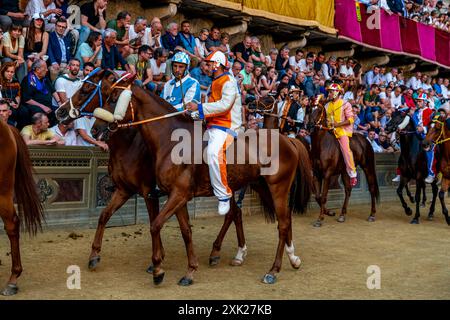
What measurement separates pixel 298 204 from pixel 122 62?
5.01 meters

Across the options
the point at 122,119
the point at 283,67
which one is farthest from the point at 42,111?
the point at 283,67

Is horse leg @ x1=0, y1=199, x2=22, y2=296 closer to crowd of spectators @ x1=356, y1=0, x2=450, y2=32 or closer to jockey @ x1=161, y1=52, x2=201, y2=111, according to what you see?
jockey @ x1=161, y1=52, x2=201, y2=111

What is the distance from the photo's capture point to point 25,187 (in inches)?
214

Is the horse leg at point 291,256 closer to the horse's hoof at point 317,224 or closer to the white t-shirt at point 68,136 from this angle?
the horse's hoof at point 317,224

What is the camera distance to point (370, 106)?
55.5 ft

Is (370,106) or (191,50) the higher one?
(191,50)

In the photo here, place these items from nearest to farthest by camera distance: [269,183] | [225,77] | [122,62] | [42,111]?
1. [225,77]
2. [269,183]
3. [42,111]
4. [122,62]

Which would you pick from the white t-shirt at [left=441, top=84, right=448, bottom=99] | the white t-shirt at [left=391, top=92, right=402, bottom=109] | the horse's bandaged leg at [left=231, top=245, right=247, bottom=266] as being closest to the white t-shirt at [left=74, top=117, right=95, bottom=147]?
the horse's bandaged leg at [left=231, top=245, right=247, bottom=266]

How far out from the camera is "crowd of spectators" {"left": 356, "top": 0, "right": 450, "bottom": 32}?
2077 centimetres

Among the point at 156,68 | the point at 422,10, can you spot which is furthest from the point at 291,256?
the point at 422,10

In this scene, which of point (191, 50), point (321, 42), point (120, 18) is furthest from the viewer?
point (321, 42)

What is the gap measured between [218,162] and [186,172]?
0.38 meters

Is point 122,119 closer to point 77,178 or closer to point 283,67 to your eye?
point 77,178

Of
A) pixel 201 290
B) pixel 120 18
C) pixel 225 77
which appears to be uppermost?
pixel 120 18
